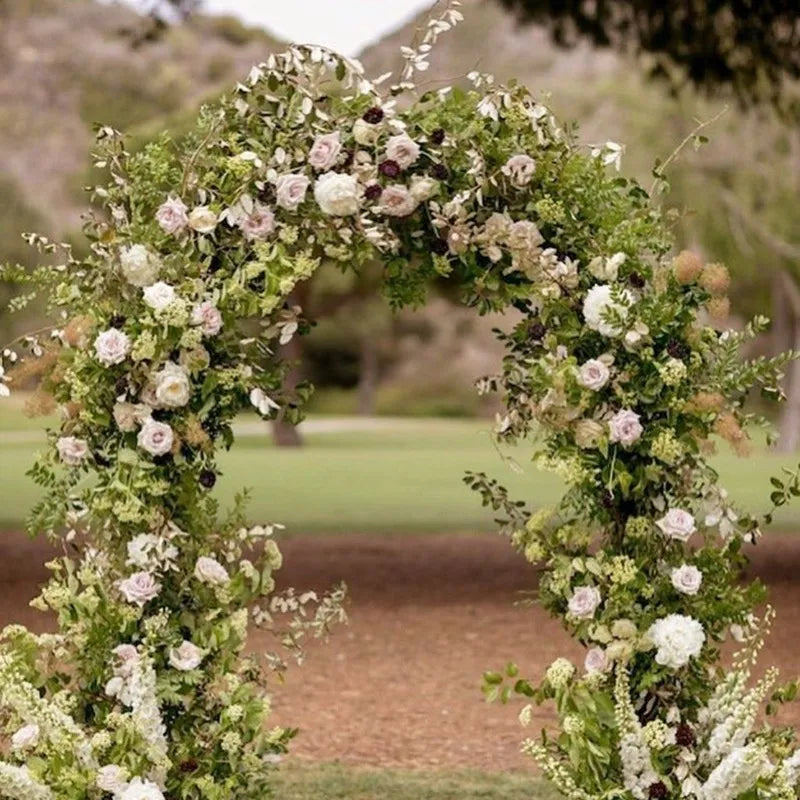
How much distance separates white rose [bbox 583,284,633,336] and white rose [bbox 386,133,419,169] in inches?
27.2

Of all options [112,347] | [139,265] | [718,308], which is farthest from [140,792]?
[718,308]

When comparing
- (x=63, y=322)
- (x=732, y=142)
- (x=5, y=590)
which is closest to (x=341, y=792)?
(x=63, y=322)

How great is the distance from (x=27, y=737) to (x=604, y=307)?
215 centimetres

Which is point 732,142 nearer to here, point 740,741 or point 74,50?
point 740,741

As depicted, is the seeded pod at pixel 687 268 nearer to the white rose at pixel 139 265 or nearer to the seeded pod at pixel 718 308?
the seeded pod at pixel 718 308

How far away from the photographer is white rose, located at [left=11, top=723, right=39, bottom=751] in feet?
15.9

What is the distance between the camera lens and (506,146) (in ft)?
16.5

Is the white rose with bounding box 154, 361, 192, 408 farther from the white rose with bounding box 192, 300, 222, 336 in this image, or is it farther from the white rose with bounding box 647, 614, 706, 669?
the white rose with bounding box 647, 614, 706, 669

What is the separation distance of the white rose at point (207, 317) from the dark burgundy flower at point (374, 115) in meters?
0.76

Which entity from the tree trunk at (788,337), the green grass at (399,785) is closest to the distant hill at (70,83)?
the tree trunk at (788,337)

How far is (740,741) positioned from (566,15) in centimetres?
1019

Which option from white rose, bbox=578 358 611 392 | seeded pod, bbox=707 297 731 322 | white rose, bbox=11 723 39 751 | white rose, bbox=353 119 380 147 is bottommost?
white rose, bbox=11 723 39 751

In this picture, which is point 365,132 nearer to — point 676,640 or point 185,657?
point 185,657

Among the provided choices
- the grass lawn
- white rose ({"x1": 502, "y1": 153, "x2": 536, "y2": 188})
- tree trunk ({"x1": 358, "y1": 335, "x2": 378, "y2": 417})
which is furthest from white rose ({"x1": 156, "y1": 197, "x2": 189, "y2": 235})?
tree trunk ({"x1": 358, "y1": 335, "x2": 378, "y2": 417})
